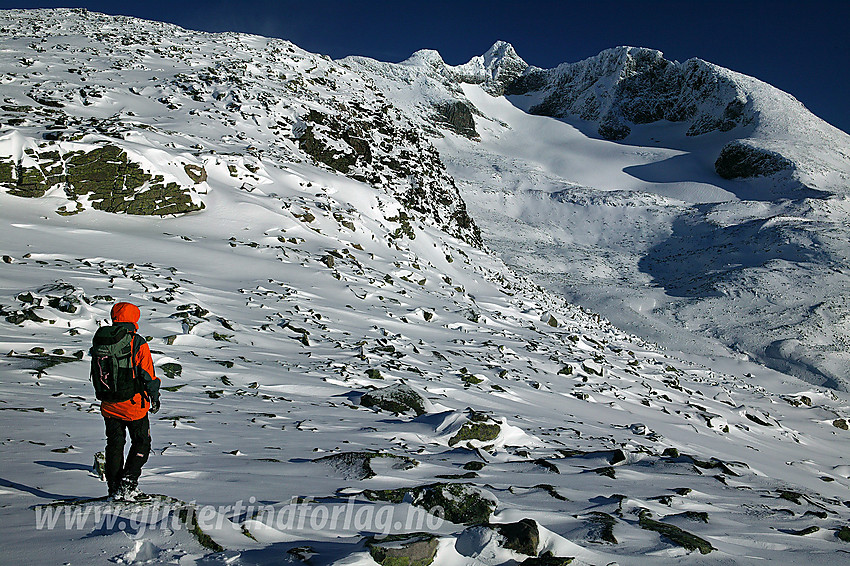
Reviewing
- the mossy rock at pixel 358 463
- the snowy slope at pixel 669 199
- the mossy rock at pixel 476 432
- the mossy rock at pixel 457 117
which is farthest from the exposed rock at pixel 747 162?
the mossy rock at pixel 358 463

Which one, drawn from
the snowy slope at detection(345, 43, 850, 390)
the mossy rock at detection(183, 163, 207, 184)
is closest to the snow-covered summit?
the snowy slope at detection(345, 43, 850, 390)

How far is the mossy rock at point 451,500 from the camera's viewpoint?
11.6 ft

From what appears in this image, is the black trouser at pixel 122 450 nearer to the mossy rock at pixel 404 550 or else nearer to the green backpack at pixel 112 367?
the green backpack at pixel 112 367

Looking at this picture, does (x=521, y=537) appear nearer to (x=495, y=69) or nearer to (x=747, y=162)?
(x=747, y=162)

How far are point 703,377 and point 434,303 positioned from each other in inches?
383

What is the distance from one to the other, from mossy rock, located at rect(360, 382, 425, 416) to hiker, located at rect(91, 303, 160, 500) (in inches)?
142

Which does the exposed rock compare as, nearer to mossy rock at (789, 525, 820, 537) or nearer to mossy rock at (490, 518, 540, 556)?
mossy rock at (789, 525, 820, 537)

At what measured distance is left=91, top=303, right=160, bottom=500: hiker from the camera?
3408 millimetres

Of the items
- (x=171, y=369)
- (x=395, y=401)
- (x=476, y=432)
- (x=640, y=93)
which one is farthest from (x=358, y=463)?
(x=640, y=93)

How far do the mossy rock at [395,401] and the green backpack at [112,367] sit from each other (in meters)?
3.82

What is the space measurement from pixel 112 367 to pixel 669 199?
176ft

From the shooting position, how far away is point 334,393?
7.24 m

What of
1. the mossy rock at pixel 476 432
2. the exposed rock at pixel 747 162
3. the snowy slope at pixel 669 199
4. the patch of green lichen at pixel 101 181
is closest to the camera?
the mossy rock at pixel 476 432

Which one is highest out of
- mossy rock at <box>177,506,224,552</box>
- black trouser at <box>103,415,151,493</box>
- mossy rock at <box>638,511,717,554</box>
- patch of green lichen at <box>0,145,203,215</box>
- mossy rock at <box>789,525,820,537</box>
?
patch of green lichen at <box>0,145,203,215</box>
